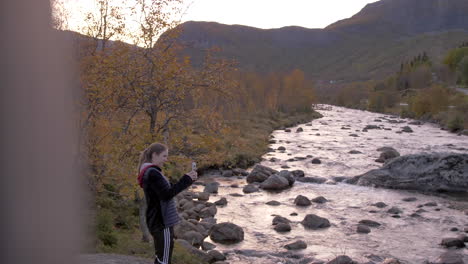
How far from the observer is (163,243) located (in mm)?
6039

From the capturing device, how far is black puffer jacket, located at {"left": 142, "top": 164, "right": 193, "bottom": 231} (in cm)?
573

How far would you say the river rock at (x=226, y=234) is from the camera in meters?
14.7

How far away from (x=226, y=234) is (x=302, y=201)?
19.0 feet

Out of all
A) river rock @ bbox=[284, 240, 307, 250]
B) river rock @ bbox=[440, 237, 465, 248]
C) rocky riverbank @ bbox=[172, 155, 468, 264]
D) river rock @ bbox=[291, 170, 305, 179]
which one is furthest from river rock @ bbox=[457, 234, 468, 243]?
river rock @ bbox=[291, 170, 305, 179]

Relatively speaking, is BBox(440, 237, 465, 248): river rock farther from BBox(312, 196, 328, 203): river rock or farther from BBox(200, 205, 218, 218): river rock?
BBox(200, 205, 218, 218): river rock

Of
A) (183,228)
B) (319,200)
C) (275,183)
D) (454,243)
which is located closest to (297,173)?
(275,183)

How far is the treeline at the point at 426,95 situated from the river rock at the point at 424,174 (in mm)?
22361

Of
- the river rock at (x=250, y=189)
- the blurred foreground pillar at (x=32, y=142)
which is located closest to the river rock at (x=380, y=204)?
the river rock at (x=250, y=189)

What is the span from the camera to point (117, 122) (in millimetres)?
10492

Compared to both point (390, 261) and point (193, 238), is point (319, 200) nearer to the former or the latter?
point (390, 261)

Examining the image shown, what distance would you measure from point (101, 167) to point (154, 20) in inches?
148

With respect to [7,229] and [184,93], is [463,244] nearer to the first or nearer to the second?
[184,93]

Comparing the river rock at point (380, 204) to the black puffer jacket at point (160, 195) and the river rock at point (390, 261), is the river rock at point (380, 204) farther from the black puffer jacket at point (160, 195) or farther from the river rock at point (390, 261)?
the black puffer jacket at point (160, 195)

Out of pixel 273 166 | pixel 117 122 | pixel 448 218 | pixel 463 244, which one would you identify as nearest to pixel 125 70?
pixel 117 122
